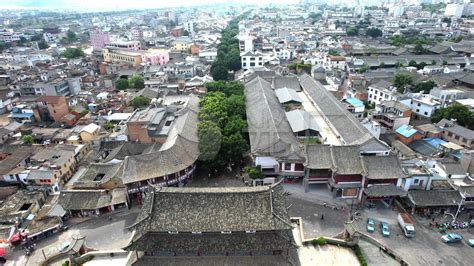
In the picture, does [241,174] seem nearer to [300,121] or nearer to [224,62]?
[300,121]

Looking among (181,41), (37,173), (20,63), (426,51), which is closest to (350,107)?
(37,173)

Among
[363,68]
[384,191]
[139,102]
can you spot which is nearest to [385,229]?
[384,191]

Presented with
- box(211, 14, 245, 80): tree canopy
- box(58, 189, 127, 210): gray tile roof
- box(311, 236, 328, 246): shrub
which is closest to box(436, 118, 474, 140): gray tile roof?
box(311, 236, 328, 246): shrub

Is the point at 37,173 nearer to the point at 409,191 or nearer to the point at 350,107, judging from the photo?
the point at 409,191

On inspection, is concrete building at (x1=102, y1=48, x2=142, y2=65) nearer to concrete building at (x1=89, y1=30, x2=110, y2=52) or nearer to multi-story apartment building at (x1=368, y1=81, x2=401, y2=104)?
concrete building at (x1=89, y1=30, x2=110, y2=52)

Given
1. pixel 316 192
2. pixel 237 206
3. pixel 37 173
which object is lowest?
pixel 316 192

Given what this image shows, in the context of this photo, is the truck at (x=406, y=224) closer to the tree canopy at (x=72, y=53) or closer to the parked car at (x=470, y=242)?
the parked car at (x=470, y=242)

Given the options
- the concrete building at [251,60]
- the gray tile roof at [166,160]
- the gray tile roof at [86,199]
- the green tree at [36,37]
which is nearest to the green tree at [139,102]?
the gray tile roof at [166,160]
